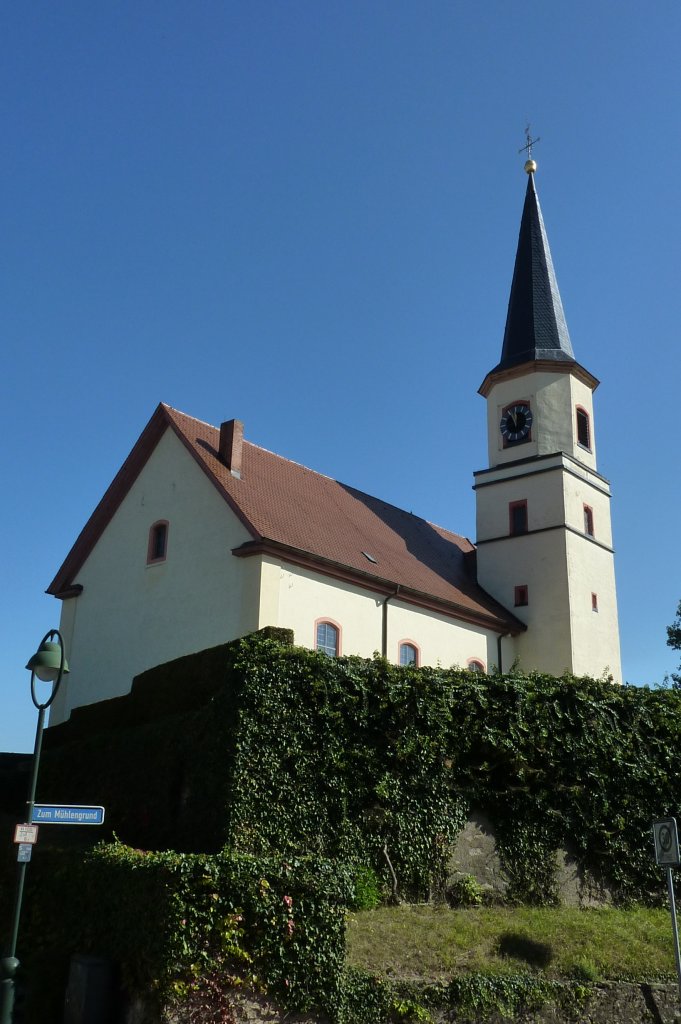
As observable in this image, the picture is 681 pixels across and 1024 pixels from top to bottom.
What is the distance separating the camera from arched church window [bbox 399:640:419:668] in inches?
1053

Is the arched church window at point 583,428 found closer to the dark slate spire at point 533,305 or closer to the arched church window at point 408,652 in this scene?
the dark slate spire at point 533,305

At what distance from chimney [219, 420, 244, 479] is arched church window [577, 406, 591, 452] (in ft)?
43.5

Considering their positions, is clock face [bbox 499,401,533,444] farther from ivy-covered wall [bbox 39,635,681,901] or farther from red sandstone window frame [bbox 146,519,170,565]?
ivy-covered wall [bbox 39,635,681,901]

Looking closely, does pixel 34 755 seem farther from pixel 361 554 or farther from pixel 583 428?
pixel 583 428

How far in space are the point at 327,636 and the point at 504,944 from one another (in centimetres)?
1174

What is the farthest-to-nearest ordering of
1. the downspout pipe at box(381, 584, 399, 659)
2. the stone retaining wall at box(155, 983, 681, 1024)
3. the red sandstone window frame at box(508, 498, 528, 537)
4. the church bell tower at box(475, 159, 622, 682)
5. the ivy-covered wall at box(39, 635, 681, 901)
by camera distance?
the red sandstone window frame at box(508, 498, 528, 537) < the church bell tower at box(475, 159, 622, 682) < the downspout pipe at box(381, 584, 399, 659) < the ivy-covered wall at box(39, 635, 681, 901) < the stone retaining wall at box(155, 983, 681, 1024)

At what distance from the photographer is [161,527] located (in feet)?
84.2

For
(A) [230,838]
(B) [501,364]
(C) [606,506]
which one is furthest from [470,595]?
(A) [230,838]

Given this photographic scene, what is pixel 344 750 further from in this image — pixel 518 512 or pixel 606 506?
pixel 606 506

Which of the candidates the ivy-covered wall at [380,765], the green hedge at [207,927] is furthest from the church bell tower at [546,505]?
the green hedge at [207,927]

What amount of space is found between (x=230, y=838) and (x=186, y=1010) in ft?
9.80

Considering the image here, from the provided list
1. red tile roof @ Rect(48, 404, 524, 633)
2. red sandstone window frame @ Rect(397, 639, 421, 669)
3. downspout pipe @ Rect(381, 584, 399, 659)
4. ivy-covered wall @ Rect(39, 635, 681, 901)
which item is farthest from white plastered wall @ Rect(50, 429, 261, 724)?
red sandstone window frame @ Rect(397, 639, 421, 669)

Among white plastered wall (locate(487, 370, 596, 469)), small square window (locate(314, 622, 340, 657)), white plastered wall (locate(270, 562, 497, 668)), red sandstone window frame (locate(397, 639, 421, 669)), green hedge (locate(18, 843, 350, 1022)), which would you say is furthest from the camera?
white plastered wall (locate(487, 370, 596, 469))

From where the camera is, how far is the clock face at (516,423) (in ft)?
110
